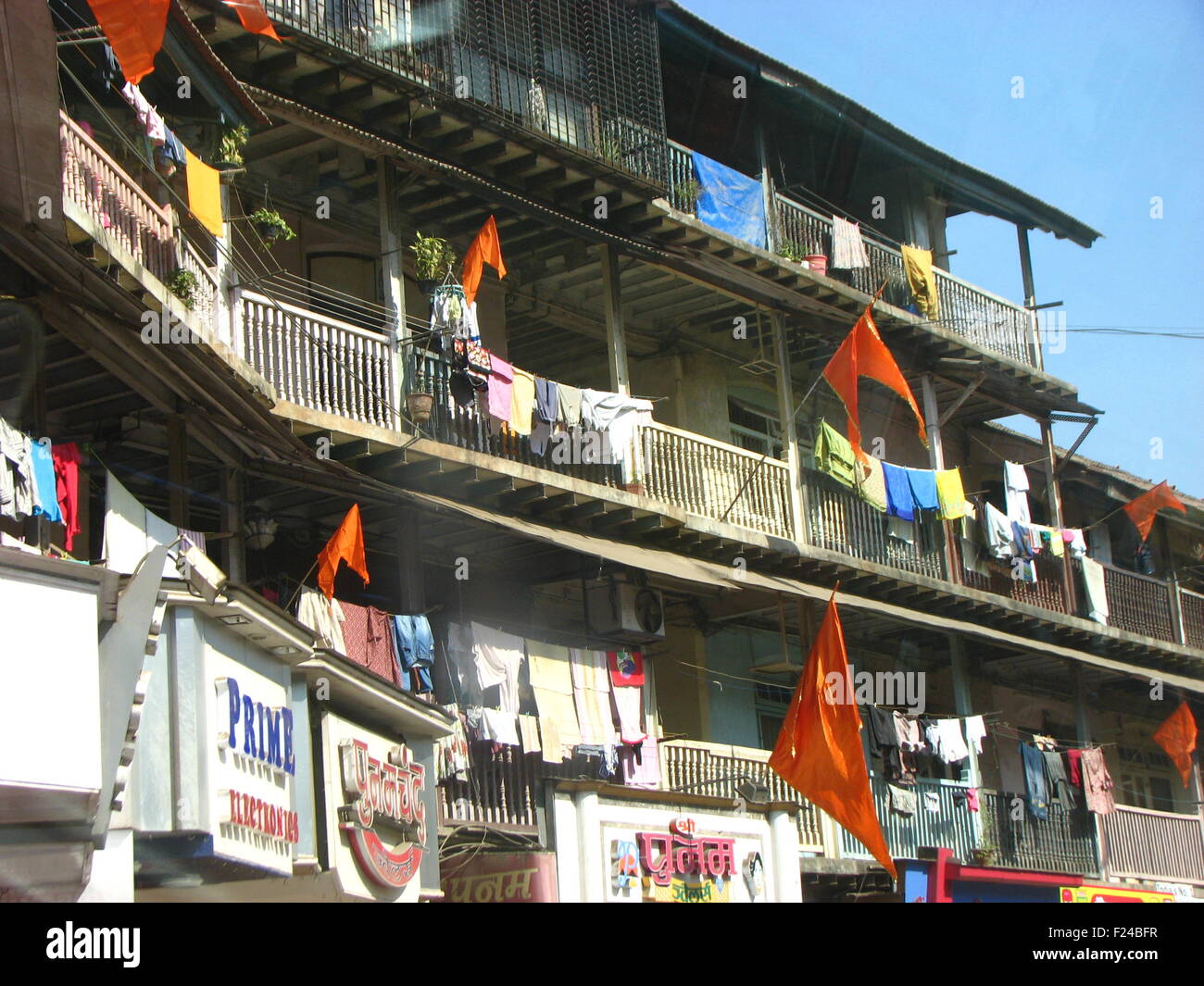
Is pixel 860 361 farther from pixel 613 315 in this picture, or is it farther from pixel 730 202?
pixel 613 315

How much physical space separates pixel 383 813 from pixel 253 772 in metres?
2.10

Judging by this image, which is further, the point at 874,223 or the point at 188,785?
the point at 874,223

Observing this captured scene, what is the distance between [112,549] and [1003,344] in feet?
56.0

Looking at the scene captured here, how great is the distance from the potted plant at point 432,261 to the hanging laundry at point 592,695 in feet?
12.4

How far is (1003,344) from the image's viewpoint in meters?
23.8

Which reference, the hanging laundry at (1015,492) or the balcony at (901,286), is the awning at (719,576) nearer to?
the hanging laundry at (1015,492)

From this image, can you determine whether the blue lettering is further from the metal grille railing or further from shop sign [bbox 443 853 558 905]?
the metal grille railing

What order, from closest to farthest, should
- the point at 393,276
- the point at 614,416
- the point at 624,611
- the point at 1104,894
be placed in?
the point at 393,276
the point at 614,416
the point at 624,611
the point at 1104,894

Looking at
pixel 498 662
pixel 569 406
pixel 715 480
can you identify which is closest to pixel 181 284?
pixel 498 662

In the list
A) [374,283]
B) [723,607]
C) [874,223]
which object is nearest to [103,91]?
[374,283]

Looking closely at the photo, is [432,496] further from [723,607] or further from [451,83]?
[723,607]

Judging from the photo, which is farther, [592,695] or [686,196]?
[686,196]

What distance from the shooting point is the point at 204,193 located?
487 inches
